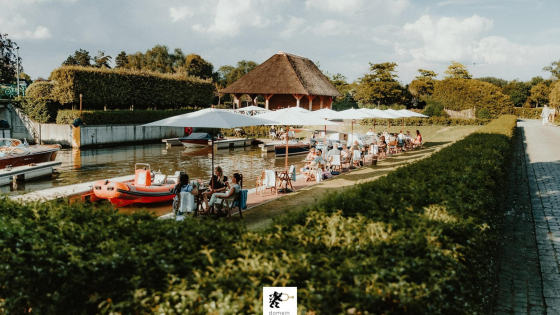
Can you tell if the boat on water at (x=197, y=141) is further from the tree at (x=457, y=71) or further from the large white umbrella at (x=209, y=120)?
the tree at (x=457, y=71)

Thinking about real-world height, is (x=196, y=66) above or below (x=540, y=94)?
above

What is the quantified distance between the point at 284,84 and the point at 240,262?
4076 centimetres

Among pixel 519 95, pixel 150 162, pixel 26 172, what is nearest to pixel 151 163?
pixel 150 162

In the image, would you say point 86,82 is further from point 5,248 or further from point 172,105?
point 5,248

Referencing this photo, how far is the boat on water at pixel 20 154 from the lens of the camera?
52.4 ft

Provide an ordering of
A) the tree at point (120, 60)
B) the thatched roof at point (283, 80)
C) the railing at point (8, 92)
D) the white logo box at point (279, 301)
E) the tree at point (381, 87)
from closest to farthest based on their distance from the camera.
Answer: the white logo box at point (279, 301) → the railing at point (8, 92) → the thatched roof at point (283, 80) → the tree at point (381, 87) → the tree at point (120, 60)

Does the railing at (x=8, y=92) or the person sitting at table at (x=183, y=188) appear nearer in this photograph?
the person sitting at table at (x=183, y=188)

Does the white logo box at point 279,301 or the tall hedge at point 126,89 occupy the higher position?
the tall hedge at point 126,89

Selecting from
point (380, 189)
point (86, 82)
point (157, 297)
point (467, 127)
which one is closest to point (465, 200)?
point (380, 189)

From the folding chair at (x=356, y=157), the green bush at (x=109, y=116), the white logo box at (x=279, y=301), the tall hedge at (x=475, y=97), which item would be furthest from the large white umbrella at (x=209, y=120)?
the tall hedge at (x=475, y=97)

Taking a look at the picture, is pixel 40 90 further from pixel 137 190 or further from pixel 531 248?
pixel 531 248

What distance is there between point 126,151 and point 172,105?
13994 millimetres

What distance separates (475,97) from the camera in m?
39.7

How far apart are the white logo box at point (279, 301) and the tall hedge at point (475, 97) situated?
41473mm
